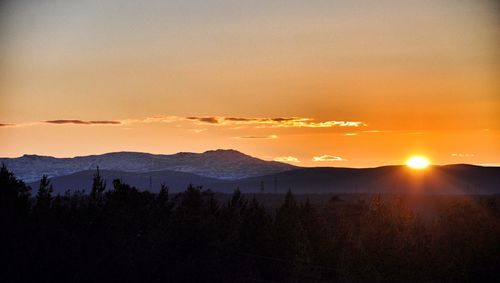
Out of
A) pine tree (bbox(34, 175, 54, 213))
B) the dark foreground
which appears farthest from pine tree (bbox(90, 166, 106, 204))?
pine tree (bbox(34, 175, 54, 213))

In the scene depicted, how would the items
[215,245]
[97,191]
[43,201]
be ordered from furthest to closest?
[97,191], [43,201], [215,245]

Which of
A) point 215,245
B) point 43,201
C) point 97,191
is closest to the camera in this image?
point 215,245

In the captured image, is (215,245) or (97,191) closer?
(215,245)

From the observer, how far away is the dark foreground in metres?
24.9

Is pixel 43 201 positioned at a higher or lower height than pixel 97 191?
lower

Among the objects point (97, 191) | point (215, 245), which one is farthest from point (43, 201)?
point (215, 245)

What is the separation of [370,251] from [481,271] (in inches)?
216

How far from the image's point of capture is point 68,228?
3036cm

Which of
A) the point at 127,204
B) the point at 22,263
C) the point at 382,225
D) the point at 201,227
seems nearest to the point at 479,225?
the point at 382,225

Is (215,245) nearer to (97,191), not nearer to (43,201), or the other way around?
(43,201)

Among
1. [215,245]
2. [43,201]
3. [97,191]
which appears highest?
[97,191]

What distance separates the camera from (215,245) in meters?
27.6

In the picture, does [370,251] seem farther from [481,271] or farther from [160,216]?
[160,216]

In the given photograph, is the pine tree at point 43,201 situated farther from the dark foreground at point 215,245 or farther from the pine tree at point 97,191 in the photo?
the pine tree at point 97,191
